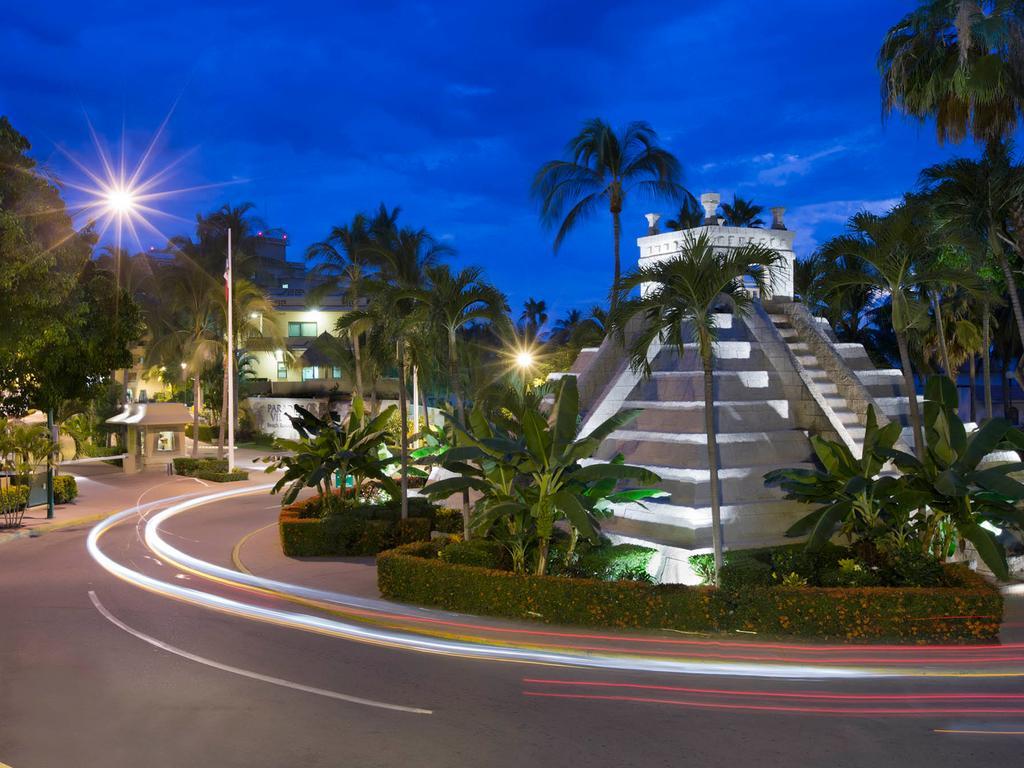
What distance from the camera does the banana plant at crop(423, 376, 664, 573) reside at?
625 inches

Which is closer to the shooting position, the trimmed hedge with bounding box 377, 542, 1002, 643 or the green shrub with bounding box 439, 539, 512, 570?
the trimmed hedge with bounding box 377, 542, 1002, 643

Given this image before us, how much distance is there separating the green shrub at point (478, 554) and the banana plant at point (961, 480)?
24.2 ft

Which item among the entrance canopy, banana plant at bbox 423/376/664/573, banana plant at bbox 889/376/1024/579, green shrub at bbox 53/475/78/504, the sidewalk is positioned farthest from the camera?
the entrance canopy

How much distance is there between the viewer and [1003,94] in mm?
19766

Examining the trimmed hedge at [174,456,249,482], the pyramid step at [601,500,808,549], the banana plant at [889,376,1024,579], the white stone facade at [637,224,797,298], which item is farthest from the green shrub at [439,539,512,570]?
the trimmed hedge at [174,456,249,482]

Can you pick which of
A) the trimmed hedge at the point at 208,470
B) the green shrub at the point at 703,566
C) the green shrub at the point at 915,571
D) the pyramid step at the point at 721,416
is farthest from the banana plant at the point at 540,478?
the trimmed hedge at the point at 208,470

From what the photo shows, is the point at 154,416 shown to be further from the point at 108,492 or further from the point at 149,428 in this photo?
the point at 108,492

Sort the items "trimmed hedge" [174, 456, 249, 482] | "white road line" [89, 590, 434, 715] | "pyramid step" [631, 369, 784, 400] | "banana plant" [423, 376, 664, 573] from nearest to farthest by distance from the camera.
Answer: "white road line" [89, 590, 434, 715]
"banana plant" [423, 376, 664, 573]
"pyramid step" [631, 369, 784, 400]
"trimmed hedge" [174, 456, 249, 482]

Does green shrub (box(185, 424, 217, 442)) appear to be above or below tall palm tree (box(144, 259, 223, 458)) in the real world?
below

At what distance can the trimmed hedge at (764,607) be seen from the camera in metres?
13.6

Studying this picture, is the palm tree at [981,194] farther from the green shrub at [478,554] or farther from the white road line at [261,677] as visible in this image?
the white road line at [261,677]

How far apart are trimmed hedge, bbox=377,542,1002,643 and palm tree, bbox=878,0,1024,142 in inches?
439

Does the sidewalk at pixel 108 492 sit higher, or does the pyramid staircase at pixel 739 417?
the pyramid staircase at pixel 739 417

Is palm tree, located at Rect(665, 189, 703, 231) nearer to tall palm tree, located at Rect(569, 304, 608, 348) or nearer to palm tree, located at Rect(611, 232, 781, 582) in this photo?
tall palm tree, located at Rect(569, 304, 608, 348)
